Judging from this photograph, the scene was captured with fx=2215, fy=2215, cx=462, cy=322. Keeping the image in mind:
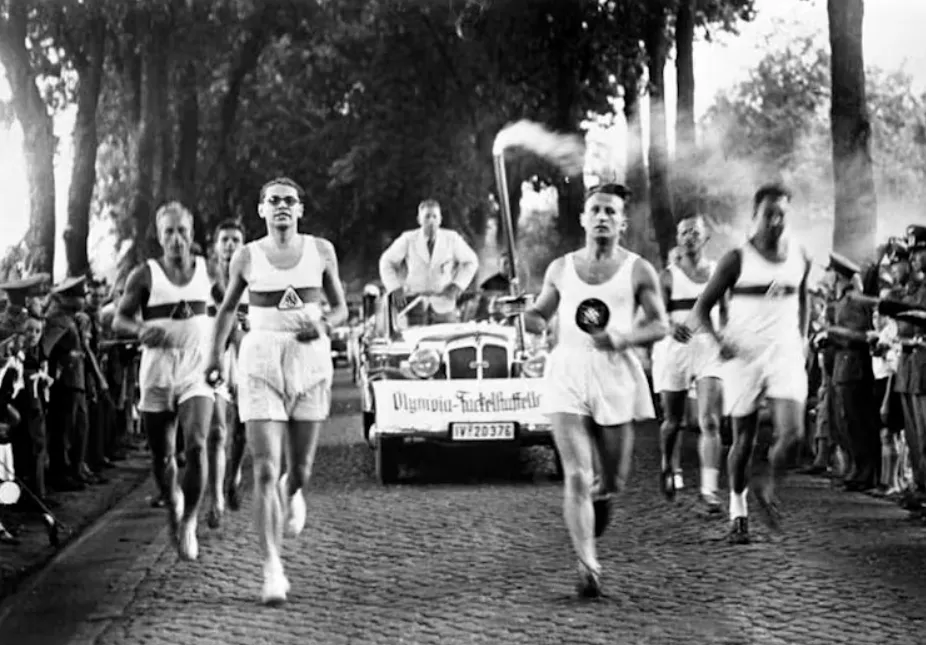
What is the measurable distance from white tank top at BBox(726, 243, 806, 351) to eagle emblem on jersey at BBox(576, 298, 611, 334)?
179cm

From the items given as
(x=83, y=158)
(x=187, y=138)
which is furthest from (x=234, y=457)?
(x=187, y=138)

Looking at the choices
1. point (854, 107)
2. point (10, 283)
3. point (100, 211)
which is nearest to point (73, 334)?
point (10, 283)

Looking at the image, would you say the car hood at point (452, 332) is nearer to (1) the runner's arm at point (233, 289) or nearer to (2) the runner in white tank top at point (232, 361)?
(2) the runner in white tank top at point (232, 361)

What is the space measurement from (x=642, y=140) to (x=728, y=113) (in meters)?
47.4

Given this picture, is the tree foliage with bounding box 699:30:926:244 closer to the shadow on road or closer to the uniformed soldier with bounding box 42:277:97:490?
the shadow on road

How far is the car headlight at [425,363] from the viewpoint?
19.2 m

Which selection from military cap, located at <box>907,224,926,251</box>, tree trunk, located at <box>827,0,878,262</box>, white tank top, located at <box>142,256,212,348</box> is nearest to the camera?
white tank top, located at <box>142,256,212,348</box>

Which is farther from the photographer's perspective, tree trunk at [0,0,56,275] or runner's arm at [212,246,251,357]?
tree trunk at [0,0,56,275]

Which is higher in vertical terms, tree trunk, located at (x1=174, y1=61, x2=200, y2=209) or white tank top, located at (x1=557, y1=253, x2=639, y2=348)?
tree trunk, located at (x1=174, y1=61, x2=200, y2=209)

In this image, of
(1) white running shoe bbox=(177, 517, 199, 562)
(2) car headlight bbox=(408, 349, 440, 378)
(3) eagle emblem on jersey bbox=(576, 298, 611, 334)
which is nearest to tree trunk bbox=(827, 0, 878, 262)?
(2) car headlight bbox=(408, 349, 440, 378)

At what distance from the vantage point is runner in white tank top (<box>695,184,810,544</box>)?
13250mm

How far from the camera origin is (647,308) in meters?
11.9

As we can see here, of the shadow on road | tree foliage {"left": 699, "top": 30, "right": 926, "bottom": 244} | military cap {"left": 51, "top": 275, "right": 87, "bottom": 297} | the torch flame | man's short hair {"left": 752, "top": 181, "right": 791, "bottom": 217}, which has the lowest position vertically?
the shadow on road

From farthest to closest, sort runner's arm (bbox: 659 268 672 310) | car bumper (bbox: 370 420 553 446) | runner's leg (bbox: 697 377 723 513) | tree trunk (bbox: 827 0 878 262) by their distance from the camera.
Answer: tree trunk (bbox: 827 0 878 262), car bumper (bbox: 370 420 553 446), runner's arm (bbox: 659 268 672 310), runner's leg (bbox: 697 377 723 513)
